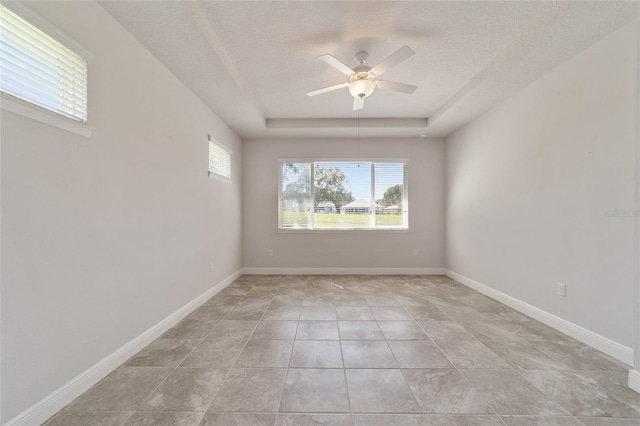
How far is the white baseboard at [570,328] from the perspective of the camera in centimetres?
185

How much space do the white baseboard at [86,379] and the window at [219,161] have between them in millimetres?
1924

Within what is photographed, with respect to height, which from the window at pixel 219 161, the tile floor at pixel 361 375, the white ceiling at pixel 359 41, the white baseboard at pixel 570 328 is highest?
the white ceiling at pixel 359 41

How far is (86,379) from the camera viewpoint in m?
1.53

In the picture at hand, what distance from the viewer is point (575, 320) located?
2.19 m

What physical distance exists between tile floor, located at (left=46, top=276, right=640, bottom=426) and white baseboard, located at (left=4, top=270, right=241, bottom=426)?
0.16 feet

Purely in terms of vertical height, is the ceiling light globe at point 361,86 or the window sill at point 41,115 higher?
the ceiling light globe at point 361,86

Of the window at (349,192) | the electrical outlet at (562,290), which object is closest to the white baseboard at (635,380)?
the electrical outlet at (562,290)

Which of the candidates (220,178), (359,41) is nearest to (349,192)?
(220,178)

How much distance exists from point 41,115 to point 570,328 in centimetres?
431

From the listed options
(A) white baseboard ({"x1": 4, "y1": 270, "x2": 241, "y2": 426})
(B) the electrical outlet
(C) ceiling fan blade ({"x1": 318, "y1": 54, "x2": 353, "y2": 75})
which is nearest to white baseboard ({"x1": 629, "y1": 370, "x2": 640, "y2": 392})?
(B) the electrical outlet

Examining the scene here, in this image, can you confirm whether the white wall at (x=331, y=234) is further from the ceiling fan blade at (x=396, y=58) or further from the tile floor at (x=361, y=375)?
the ceiling fan blade at (x=396, y=58)

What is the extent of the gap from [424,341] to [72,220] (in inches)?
110

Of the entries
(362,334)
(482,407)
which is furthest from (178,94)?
(482,407)

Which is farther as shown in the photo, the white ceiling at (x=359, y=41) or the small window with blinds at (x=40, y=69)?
the white ceiling at (x=359, y=41)
